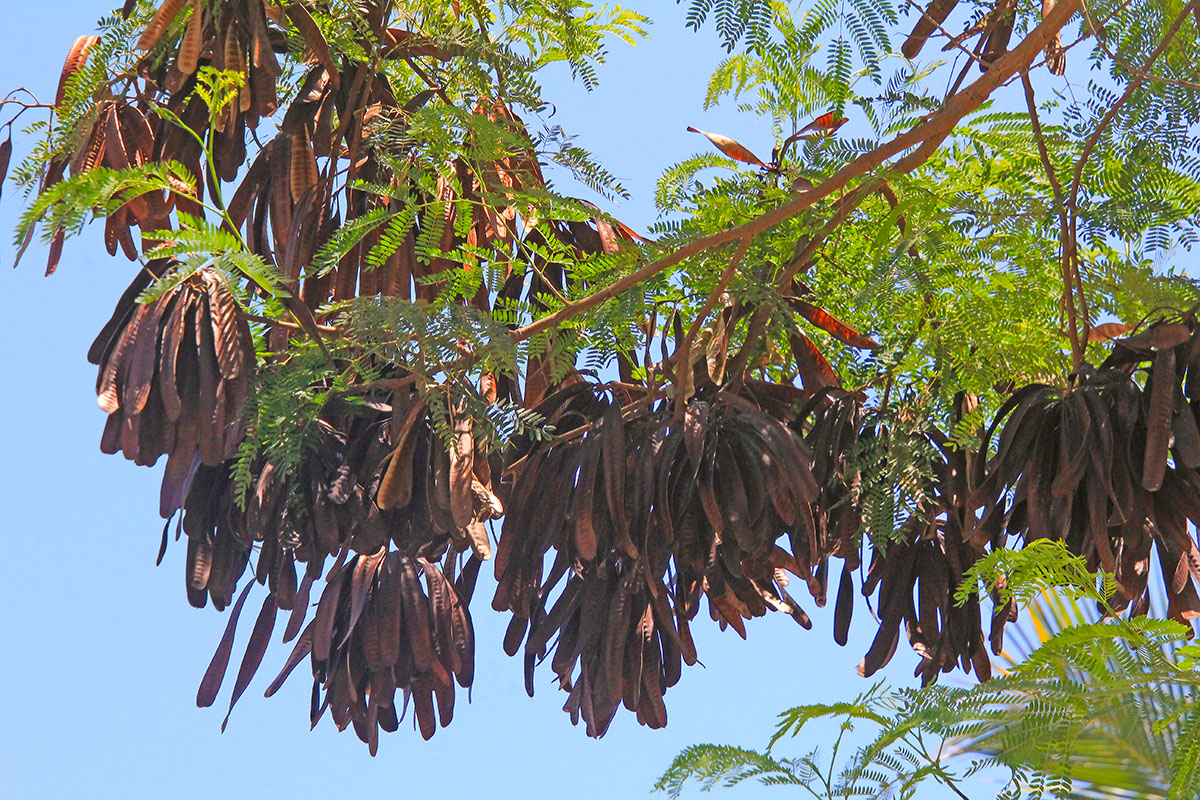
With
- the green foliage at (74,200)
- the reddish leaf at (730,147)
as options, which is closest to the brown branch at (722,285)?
the reddish leaf at (730,147)

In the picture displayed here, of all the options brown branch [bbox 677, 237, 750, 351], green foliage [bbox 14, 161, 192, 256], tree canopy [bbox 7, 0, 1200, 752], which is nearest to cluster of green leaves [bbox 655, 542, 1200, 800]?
tree canopy [bbox 7, 0, 1200, 752]

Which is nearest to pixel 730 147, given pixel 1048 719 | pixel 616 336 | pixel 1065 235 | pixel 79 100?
pixel 616 336

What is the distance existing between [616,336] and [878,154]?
58cm

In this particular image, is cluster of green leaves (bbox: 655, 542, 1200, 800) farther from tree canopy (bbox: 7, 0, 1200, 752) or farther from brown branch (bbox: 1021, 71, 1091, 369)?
brown branch (bbox: 1021, 71, 1091, 369)

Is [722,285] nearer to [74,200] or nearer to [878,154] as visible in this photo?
[878,154]

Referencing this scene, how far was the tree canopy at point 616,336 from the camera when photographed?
2016 mm

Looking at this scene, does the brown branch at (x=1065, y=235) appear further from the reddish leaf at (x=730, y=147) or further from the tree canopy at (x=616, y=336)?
the reddish leaf at (x=730, y=147)

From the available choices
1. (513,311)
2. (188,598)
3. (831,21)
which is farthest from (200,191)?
(831,21)

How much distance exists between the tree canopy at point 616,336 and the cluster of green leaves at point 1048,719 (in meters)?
0.43

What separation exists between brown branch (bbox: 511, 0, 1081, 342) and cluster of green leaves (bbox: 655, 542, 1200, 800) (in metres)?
0.61

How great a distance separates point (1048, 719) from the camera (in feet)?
4.45

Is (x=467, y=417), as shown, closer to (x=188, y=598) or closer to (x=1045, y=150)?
(x=188, y=598)

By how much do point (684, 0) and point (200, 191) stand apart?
Answer: 0.81m

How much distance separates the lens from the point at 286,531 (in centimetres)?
232
